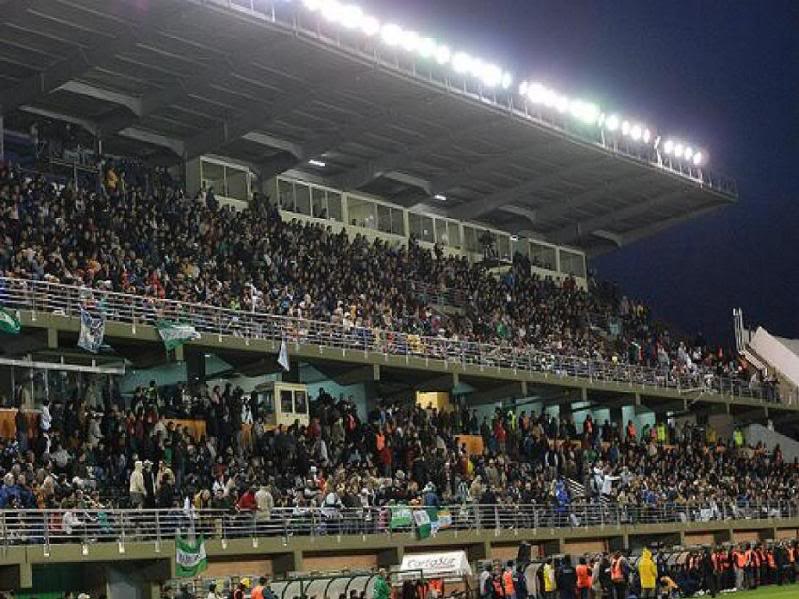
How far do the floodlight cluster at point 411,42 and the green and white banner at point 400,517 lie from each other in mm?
13640

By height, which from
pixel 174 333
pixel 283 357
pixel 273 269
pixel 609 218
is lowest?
pixel 283 357

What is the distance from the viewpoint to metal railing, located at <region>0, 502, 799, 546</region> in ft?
85.9

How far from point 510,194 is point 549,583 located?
66.4 feet

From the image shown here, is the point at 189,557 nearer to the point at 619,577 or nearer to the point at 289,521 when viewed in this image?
the point at 289,521

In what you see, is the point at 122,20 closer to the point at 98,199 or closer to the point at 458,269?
the point at 98,199

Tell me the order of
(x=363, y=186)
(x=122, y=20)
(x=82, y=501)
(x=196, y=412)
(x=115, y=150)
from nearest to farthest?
(x=82, y=501) < (x=196, y=412) < (x=122, y=20) < (x=115, y=150) < (x=363, y=186)

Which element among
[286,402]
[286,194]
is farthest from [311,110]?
[286,402]

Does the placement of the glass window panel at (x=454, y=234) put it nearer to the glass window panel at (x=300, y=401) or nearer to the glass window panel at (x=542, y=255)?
the glass window panel at (x=542, y=255)

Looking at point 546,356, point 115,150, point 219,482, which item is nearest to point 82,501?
point 219,482

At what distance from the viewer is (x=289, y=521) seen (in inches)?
1232

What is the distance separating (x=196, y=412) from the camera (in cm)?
3278

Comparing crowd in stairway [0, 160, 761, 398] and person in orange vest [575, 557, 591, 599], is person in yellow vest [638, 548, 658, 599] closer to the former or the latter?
person in orange vest [575, 557, 591, 599]

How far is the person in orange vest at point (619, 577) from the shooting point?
36969 millimetres

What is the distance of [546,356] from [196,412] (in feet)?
55.2
